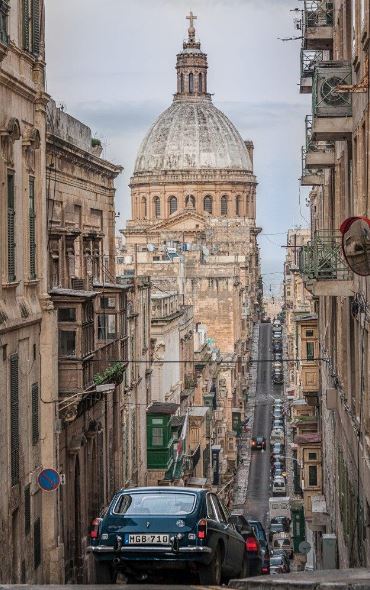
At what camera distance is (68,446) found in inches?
981

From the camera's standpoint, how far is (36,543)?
2164 centimetres

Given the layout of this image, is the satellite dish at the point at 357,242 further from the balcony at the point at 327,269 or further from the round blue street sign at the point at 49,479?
the round blue street sign at the point at 49,479

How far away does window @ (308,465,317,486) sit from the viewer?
149 feet

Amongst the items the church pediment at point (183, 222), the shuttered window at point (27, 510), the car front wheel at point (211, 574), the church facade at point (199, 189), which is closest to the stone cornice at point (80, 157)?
the shuttered window at point (27, 510)

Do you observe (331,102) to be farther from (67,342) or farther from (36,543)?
(36,543)

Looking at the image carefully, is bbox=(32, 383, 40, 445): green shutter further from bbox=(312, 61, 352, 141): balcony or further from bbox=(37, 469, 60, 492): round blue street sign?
bbox=(312, 61, 352, 141): balcony

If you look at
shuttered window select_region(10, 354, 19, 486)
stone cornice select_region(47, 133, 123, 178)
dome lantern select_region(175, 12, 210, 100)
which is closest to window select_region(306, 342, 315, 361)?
stone cornice select_region(47, 133, 123, 178)

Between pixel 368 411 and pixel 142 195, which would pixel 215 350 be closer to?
pixel 142 195

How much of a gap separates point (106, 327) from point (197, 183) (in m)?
98.0

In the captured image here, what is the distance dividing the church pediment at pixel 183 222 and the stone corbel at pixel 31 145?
97257 millimetres

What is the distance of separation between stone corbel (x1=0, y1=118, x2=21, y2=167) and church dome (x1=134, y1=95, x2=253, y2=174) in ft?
362

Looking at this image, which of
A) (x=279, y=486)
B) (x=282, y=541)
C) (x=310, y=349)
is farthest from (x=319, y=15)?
(x=279, y=486)

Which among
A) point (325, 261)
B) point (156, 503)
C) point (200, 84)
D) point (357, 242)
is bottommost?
point (156, 503)

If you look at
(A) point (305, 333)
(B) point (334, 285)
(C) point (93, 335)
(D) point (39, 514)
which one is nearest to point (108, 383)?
(C) point (93, 335)
